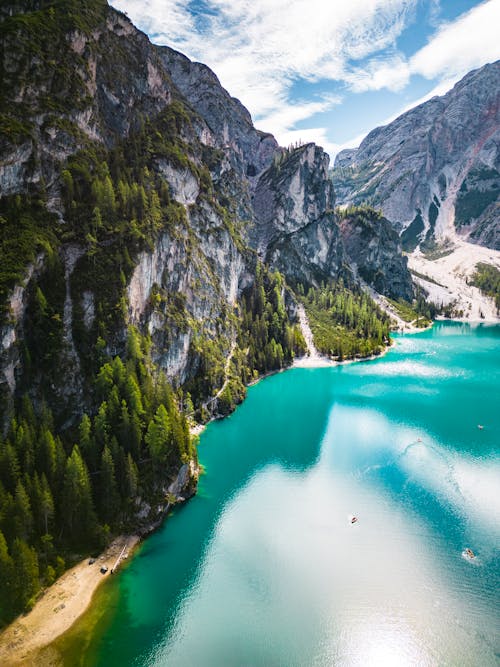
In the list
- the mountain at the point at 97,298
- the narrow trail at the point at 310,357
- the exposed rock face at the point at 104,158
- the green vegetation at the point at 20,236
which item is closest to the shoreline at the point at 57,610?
the mountain at the point at 97,298

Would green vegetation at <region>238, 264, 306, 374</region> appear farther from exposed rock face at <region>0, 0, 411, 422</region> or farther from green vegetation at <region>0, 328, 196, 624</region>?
green vegetation at <region>0, 328, 196, 624</region>

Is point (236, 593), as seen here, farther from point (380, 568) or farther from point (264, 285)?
point (264, 285)

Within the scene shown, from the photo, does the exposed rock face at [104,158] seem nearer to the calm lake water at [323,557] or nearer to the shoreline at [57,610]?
the shoreline at [57,610]

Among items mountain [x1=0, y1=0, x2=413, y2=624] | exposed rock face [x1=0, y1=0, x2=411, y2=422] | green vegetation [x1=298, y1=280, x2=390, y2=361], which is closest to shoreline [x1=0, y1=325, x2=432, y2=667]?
mountain [x1=0, y1=0, x2=413, y2=624]

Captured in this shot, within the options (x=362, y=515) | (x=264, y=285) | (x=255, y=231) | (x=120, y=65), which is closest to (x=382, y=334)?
(x=264, y=285)

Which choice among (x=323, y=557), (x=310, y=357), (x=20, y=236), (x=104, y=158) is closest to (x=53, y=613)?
(x=323, y=557)
